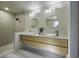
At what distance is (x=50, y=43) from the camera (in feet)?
9.87

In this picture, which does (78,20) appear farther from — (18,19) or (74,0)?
(18,19)

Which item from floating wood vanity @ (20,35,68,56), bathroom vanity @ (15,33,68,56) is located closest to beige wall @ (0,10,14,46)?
bathroom vanity @ (15,33,68,56)

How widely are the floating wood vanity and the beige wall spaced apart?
1.16m

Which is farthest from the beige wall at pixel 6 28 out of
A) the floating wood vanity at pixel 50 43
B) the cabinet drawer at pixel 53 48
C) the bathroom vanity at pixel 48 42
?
the cabinet drawer at pixel 53 48

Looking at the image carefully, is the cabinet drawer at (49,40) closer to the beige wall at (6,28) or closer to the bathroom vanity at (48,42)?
the bathroom vanity at (48,42)

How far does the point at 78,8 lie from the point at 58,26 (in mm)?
2606

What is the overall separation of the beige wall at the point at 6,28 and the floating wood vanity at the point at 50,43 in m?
1.16

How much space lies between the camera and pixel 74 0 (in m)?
0.85

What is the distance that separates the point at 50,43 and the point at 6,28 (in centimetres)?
273

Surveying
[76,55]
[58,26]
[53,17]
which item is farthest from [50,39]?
[76,55]

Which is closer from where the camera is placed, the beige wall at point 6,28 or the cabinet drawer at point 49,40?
the cabinet drawer at point 49,40

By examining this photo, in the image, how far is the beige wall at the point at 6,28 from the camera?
4.39m

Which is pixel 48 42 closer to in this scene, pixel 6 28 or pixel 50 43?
pixel 50 43

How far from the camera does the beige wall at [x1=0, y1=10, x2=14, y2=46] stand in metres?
4.39
